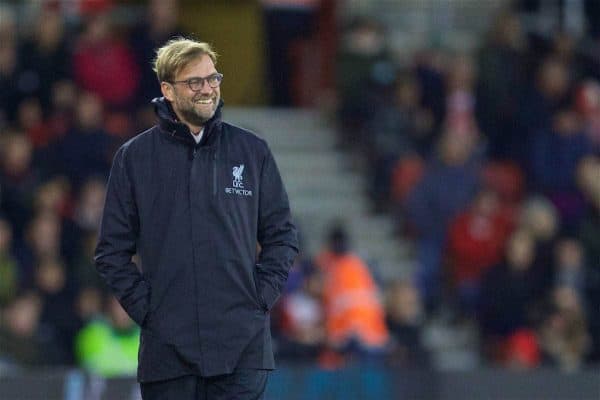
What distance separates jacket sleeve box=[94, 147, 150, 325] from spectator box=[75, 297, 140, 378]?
5.68 meters

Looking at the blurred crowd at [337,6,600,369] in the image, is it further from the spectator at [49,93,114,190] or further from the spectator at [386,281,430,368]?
the spectator at [49,93,114,190]

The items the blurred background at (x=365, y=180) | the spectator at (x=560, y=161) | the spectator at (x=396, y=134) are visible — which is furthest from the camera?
the spectator at (x=396, y=134)

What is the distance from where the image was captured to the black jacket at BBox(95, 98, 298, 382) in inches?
202

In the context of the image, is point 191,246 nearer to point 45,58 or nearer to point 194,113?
point 194,113

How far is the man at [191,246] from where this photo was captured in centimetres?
514

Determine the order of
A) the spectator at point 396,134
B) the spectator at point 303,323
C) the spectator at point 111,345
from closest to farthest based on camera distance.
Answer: the spectator at point 111,345, the spectator at point 303,323, the spectator at point 396,134

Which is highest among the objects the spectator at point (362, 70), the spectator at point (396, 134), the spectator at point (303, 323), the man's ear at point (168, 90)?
the man's ear at point (168, 90)

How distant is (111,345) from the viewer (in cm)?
1090

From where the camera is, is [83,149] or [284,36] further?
[284,36]

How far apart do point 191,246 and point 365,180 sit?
366 inches

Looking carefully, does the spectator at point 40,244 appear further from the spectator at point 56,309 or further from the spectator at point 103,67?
the spectator at point 103,67

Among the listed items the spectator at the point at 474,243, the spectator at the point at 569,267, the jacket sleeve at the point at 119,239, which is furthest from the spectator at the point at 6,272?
the jacket sleeve at the point at 119,239

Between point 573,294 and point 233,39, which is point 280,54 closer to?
point 233,39

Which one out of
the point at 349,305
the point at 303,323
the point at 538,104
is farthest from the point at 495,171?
the point at 303,323
